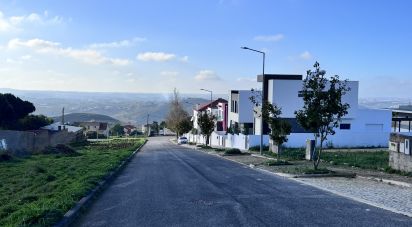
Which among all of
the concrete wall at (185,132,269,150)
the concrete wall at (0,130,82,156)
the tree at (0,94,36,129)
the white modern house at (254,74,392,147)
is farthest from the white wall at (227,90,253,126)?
the tree at (0,94,36,129)

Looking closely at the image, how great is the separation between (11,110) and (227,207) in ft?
200

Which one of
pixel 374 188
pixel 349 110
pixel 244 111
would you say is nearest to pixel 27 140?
pixel 244 111

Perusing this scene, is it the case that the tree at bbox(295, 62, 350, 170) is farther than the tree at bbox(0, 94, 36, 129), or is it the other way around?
the tree at bbox(0, 94, 36, 129)

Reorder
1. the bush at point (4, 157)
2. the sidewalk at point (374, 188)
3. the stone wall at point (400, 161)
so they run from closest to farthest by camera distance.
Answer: the sidewalk at point (374, 188)
the stone wall at point (400, 161)
the bush at point (4, 157)

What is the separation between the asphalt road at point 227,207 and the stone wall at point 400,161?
17.0ft

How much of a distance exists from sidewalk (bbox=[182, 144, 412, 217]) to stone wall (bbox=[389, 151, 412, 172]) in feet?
2.31

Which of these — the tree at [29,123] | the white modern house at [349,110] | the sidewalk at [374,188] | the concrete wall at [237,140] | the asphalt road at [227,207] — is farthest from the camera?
the tree at [29,123]

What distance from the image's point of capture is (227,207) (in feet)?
42.0

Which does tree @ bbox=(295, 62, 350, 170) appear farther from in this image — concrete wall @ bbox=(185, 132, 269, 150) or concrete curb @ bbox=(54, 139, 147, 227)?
concrete wall @ bbox=(185, 132, 269, 150)

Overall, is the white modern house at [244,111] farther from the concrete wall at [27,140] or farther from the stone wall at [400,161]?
the stone wall at [400,161]

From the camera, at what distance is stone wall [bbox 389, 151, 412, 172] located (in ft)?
66.7

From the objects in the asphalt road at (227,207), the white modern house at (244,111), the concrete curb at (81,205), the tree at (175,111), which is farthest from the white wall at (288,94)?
the tree at (175,111)

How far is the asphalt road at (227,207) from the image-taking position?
1105cm

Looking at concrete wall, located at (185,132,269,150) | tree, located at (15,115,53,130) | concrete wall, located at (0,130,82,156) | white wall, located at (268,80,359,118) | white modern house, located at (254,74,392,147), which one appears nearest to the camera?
concrete wall, located at (0,130,82,156)
